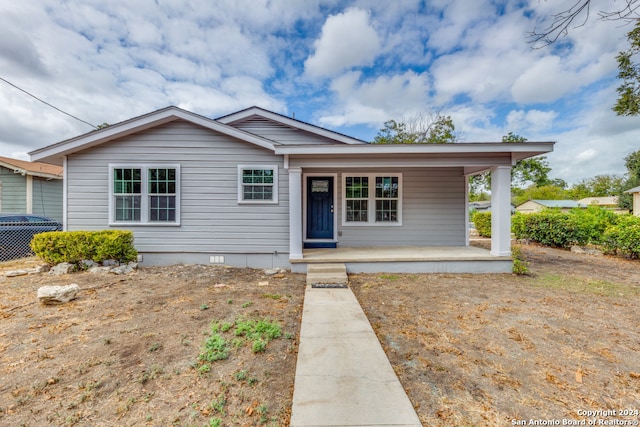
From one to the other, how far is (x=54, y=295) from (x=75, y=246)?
2179 mm

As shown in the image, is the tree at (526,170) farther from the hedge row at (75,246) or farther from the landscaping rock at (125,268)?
the hedge row at (75,246)

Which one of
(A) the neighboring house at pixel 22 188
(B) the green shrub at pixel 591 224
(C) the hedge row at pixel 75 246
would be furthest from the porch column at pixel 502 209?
(A) the neighboring house at pixel 22 188

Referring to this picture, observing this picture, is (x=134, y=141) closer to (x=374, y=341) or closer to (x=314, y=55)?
(x=374, y=341)

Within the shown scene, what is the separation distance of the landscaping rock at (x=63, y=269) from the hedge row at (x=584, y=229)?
13800mm

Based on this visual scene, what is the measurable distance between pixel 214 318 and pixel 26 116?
2281 centimetres

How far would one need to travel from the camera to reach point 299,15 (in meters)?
8.92

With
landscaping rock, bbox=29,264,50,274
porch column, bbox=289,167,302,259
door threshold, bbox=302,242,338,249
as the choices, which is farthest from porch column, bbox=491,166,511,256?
landscaping rock, bbox=29,264,50,274

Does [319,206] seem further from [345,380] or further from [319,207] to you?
[345,380]

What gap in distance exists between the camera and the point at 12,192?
397 inches

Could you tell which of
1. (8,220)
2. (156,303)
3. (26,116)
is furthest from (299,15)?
(26,116)

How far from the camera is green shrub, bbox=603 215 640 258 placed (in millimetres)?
7023

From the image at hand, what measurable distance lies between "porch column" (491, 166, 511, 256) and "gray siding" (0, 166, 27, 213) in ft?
52.8

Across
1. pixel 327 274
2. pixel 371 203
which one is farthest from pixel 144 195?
pixel 371 203

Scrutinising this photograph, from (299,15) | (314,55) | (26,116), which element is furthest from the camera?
(26,116)
